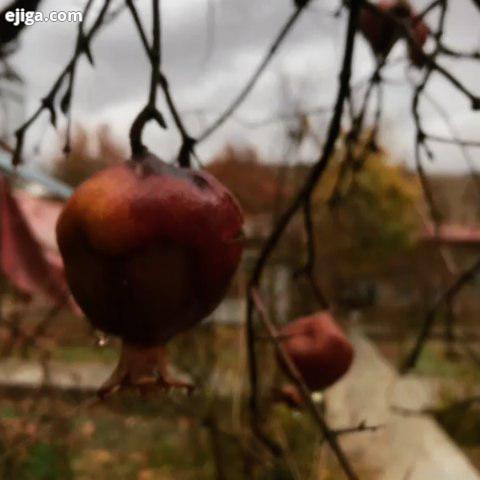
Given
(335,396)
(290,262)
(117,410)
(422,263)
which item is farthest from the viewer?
(422,263)

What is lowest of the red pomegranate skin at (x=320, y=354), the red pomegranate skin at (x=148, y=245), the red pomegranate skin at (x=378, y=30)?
the red pomegranate skin at (x=320, y=354)

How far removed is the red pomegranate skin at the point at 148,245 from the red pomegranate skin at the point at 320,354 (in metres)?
0.44

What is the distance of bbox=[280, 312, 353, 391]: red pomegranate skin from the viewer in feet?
2.85

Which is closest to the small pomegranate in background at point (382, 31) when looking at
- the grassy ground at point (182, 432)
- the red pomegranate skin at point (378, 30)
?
the red pomegranate skin at point (378, 30)

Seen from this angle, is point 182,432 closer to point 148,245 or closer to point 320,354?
point 320,354

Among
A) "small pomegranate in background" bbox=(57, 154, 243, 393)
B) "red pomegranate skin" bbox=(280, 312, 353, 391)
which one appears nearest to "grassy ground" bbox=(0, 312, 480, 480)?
"red pomegranate skin" bbox=(280, 312, 353, 391)

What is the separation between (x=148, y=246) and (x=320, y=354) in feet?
1.60

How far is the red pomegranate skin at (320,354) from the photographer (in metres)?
0.87

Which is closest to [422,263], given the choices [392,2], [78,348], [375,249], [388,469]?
[375,249]

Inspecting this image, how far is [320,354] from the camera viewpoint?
867 millimetres

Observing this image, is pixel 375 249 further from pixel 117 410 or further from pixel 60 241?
pixel 60 241

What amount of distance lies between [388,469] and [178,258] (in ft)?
11.3

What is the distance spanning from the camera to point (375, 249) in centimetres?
817

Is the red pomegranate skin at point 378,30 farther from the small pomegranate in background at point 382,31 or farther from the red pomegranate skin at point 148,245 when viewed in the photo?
the red pomegranate skin at point 148,245
